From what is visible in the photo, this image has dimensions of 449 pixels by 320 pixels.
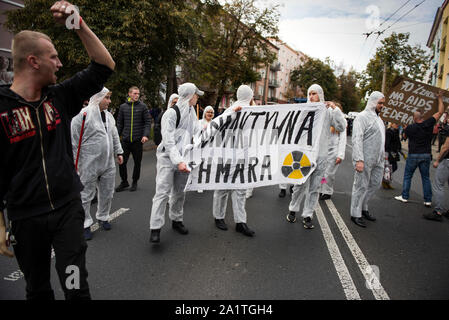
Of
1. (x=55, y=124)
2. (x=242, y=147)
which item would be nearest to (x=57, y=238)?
(x=55, y=124)

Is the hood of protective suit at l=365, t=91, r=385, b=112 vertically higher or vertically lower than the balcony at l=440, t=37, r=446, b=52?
lower

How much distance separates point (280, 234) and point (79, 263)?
2982mm

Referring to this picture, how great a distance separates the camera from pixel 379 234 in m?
4.39

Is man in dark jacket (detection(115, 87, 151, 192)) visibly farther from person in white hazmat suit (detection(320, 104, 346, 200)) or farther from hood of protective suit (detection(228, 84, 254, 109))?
person in white hazmat suit (detection(320, 104, 346, 200))

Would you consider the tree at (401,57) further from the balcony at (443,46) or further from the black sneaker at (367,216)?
the black sneaker at (367,216)

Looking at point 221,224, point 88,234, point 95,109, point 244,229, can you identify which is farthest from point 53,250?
point 244,229

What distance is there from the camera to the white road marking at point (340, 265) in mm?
2775

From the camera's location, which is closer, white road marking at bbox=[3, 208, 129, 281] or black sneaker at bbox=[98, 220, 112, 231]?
white road marking at bbox=[3, 208, 129, 281]

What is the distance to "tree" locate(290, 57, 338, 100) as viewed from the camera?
5616cm

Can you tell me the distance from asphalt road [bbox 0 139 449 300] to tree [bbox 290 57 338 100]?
180ft

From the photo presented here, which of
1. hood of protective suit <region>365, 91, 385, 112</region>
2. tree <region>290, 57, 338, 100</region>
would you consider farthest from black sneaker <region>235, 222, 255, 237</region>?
tree <region>290, 57, 338, 100</region>

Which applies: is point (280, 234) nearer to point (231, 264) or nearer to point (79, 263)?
point (231, 264)

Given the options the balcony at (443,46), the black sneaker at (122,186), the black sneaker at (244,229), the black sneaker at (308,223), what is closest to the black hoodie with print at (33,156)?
the black sneaker at (244,229)

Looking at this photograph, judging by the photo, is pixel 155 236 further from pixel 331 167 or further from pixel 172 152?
pixel 331 167
